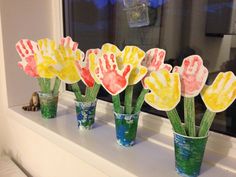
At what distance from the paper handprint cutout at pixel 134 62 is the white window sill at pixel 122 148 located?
22 cm

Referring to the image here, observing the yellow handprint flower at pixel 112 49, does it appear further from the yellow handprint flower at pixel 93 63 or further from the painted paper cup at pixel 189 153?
the painted paper cup at pixel 189 153

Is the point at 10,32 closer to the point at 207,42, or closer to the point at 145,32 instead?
the point at 145,32

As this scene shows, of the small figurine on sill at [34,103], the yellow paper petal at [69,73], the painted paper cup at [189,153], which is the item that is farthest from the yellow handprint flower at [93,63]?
the small figurine on sill at [34,103]

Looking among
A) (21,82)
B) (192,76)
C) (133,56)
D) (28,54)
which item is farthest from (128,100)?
(21,82)

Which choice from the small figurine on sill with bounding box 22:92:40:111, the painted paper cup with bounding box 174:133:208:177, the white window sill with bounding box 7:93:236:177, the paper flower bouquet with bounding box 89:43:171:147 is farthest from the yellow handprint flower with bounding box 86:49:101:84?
the small figurine on sill with bounding box 22:92:40:111

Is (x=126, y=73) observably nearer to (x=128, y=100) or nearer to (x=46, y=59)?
(x=128, y=100)

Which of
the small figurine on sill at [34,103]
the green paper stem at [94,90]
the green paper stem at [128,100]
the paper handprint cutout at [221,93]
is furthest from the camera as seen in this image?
the small figurine on sill at [34,103]

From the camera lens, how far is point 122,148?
2.58 ft

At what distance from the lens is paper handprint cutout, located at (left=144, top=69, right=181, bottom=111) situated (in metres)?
0.58

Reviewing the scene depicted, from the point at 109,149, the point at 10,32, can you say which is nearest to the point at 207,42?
the point at 109,149

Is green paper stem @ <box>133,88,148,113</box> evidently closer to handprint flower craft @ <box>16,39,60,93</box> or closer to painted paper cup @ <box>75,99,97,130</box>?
painted paper cup @ <box>75,99,97,130</box>

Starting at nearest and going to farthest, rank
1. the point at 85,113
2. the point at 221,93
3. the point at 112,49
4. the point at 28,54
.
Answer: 1. the point at 221,93
2. the point at 112,49
3. the point at 85,113
4. the point at 28,54

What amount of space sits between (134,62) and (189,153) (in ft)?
0.96

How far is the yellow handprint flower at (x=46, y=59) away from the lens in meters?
0.92
